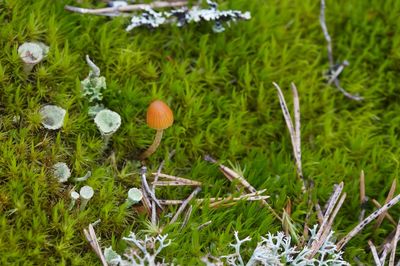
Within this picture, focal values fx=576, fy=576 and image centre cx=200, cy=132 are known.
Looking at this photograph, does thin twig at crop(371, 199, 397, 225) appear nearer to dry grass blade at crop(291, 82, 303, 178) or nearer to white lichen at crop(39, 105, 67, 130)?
dry grass blade at crop(291, 82, 303, 178)

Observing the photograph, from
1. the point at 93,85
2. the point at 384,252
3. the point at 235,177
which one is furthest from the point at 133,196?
the point at 384,252

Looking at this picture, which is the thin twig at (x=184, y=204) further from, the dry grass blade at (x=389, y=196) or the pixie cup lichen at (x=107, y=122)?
the dry grass blade at (x=389, y=196)

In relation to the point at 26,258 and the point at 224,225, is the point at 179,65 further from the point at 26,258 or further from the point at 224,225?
the point at 26,258

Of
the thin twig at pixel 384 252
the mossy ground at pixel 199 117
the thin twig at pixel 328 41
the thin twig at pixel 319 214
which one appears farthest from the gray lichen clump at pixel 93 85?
the thin twig at pixel 384 252

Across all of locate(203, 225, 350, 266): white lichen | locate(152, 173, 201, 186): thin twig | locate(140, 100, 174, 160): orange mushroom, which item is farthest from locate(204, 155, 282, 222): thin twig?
locate(140, 100, 174, 160): orange mushroom

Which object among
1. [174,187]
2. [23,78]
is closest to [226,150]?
[174,187]

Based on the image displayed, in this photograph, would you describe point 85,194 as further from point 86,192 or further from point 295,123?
point 295,123
